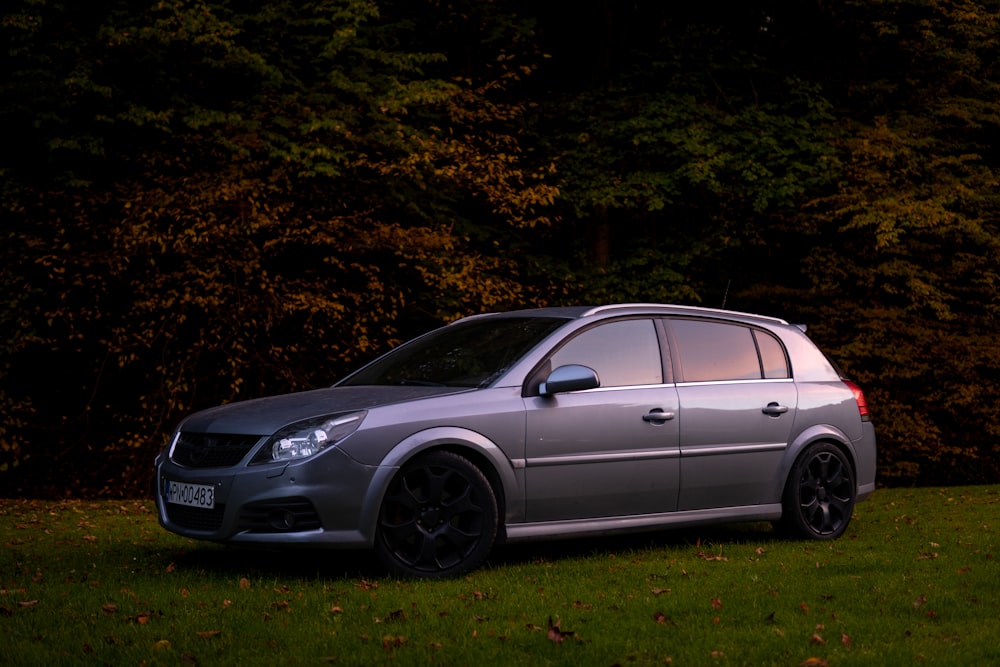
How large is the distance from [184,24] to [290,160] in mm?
2180

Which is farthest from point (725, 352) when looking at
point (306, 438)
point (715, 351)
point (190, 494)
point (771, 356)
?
point (190, 494)

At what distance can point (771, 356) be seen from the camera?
9.67 m

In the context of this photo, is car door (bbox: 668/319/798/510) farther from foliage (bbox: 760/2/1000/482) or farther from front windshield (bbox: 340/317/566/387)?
foliage (bbox: 760/2/1000/482)

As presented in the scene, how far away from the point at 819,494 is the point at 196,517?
181 inches

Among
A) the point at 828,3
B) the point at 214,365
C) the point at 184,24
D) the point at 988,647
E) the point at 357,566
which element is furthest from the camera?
the point at 828,3

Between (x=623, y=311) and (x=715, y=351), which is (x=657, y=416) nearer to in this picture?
(x=623, y=311)

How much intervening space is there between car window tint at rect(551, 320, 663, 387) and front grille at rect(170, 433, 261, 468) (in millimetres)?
2023

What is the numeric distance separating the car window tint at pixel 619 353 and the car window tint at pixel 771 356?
1.12 meters

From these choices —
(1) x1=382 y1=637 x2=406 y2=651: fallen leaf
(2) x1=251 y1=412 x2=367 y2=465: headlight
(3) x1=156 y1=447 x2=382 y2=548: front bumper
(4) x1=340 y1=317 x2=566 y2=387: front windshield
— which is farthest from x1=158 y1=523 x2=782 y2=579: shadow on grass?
(1) x1=382 y1=637 x2=406 y2=651: fallen leaf

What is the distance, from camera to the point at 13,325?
1703cm

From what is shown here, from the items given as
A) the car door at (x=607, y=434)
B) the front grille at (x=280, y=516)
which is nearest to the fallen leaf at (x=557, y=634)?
the front grille at (x=280, y=516)

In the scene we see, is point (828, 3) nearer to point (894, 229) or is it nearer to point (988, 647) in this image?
point (894, 229)

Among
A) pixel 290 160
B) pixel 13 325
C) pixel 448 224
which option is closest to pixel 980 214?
pixel 448 224

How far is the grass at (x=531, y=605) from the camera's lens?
5.50 m
